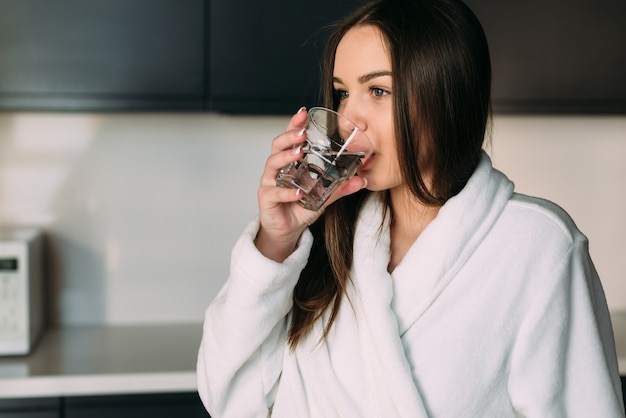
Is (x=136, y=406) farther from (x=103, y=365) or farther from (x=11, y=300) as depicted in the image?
(x=11, y=300)

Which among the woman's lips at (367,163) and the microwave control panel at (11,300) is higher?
the woman's lips at (367,163)

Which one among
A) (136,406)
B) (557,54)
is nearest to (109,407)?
(136,406)

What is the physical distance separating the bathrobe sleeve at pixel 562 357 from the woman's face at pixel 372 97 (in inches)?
12.6

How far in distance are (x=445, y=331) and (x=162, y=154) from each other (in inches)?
51.3

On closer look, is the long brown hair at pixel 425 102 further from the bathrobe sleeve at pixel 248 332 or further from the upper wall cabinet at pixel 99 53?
the upper wall cabinet at pixel 99 53

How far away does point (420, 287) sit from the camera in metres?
1.30

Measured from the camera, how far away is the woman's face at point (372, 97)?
3.99 ft

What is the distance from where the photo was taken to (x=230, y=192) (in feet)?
7.77

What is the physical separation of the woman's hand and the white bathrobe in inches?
1.2

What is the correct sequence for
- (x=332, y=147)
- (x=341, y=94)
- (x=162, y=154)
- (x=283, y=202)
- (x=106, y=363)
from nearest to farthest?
(x=332, y=147) → (x=283, y=202) → (x=341, y=94) → (x=106, y=363) → (x=162, y=154)

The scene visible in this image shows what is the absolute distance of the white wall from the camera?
2.28 meters

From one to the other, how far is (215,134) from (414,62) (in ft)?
3.99

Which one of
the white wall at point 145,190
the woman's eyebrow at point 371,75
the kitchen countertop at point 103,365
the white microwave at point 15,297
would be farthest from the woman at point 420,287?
the white wall at point 145,190

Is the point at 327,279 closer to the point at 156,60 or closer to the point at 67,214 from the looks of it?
the point at 156,60
